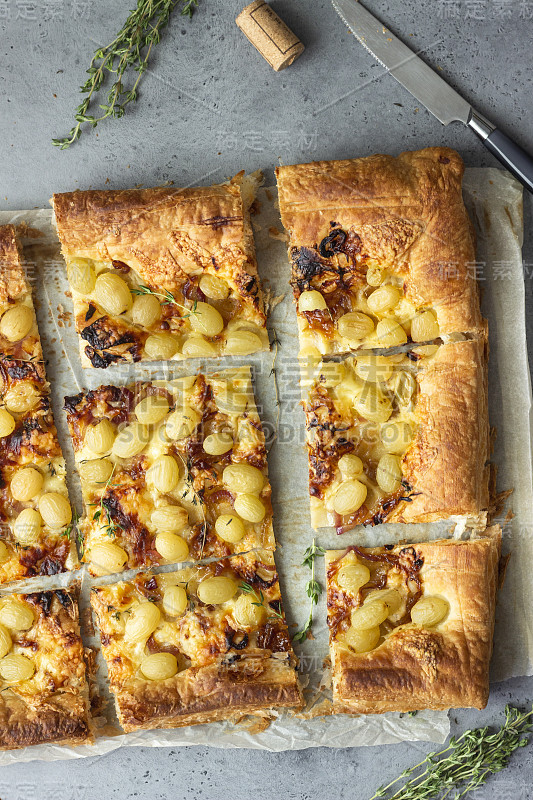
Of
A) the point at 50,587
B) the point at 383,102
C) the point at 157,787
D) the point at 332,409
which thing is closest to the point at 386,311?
the point at 332,409

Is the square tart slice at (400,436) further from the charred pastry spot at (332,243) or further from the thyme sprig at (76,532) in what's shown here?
the thyme sprig at (76,532)

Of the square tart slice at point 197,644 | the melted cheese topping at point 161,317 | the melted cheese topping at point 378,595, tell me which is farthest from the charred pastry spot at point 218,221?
the melted cheese topping at point 378,595

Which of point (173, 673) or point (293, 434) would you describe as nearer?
point (173, 673)

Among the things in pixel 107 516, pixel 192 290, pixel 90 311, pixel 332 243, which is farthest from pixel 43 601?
pixel 332 243

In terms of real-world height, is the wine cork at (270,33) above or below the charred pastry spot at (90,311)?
above

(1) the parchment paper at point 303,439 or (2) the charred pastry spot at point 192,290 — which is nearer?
(2) the charred pastry spot at point 192,290

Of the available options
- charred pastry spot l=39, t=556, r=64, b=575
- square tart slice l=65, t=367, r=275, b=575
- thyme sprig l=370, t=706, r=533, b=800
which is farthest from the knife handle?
charred pastry spot l=39, t=556, r=64, b=575

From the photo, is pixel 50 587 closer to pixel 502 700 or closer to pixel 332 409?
pixel 332 409
